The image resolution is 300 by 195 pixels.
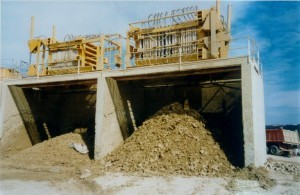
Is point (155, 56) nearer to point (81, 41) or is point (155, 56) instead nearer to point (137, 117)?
point (137, 117)

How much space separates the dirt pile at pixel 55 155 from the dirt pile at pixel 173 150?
1.70 meters

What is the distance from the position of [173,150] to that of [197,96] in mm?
5342

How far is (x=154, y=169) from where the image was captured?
12.6 m

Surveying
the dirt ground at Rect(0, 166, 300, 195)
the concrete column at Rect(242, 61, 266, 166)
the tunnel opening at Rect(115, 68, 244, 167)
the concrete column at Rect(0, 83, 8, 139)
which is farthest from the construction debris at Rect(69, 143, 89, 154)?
the concrete column at Rect(242, 61, 266, 166)

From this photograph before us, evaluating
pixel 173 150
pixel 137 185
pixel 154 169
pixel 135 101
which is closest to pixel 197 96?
pixel 135 101

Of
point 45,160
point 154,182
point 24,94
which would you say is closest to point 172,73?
point 154,182

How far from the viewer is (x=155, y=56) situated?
1603cm

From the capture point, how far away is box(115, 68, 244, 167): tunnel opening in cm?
1565

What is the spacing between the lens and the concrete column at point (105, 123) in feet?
48.3

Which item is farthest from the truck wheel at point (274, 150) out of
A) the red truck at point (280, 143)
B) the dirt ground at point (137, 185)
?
the dirt ground at point (137, 185)

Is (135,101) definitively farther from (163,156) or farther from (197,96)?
(163,156)

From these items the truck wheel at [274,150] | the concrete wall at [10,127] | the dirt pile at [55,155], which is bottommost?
the truck wheel at [274,150]

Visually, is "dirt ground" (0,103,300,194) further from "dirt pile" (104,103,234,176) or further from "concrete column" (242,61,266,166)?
"concrete column" (242,61,266,166)

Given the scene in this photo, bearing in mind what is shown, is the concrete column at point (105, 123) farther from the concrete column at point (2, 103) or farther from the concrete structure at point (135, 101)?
the concrete column at point (2, 103)
